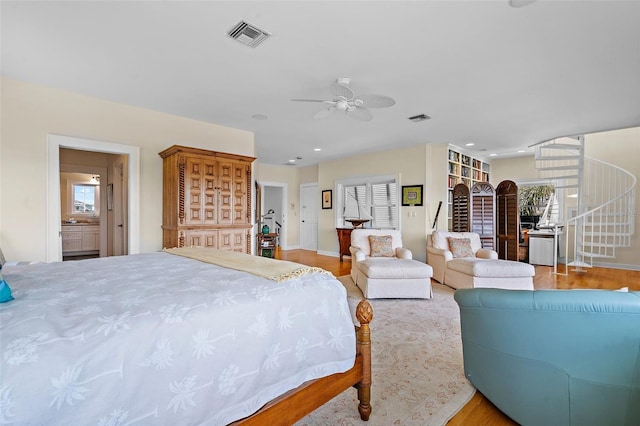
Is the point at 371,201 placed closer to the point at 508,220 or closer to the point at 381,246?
the point at 381,246

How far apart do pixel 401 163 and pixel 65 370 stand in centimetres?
617

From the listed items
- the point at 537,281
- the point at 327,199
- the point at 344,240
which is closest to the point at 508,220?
the point at 537,281

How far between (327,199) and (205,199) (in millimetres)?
4300

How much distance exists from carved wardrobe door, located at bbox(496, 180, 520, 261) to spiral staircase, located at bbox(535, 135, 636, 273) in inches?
42.4

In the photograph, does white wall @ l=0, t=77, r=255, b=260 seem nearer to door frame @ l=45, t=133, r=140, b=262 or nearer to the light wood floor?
door frame @ l=45, t=133, r=140, b=262

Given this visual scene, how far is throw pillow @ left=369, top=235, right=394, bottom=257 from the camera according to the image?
4.49 metres

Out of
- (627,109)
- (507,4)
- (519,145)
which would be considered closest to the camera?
(507,4)

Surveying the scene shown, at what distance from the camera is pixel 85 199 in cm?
763

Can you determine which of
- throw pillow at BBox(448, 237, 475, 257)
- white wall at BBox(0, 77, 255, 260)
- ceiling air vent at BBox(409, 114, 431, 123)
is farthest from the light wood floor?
white wall at BBox(0, 77, 255, 260)

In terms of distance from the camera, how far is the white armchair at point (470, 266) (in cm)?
382

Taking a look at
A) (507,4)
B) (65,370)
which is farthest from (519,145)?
(65,370)

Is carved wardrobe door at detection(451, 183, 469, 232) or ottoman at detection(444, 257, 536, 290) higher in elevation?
carved wardrobe door at detection(451, 183, 469, 232)

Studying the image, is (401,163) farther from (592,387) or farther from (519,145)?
(592,387)

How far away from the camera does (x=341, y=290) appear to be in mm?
1567
